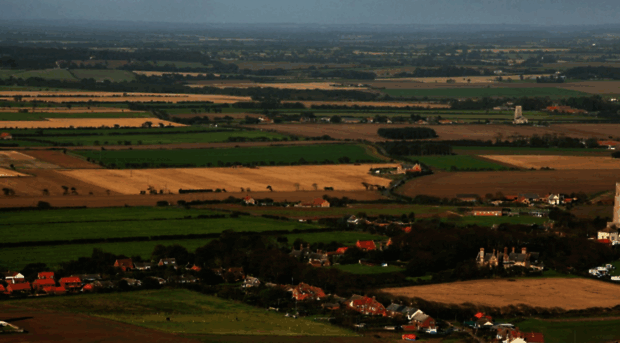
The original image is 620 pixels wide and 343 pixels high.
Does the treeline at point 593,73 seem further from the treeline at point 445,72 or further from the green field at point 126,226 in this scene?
the green field at point 126,226

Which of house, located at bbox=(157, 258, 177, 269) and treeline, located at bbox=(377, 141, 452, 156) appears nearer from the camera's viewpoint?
house, located at bbox=(157, 258, 177, 269)

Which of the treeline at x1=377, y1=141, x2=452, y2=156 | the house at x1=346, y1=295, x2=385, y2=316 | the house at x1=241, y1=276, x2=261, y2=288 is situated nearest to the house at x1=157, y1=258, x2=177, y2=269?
the house at x1=241, y1=276, x2=261, y2=288

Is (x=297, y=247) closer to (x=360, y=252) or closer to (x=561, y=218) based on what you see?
(x=360, y=252)

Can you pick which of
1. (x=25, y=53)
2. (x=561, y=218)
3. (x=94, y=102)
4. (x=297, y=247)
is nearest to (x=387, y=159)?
(x=561, y=218)

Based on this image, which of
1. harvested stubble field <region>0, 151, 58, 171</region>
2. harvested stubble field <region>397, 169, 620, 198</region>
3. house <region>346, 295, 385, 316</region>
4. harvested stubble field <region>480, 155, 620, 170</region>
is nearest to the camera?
house <region>346, 295, 385, 316</region>

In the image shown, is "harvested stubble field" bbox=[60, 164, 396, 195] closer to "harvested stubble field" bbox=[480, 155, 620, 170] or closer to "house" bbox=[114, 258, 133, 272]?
"harvested stubble field" bbox=[480, 155, 620, 170]

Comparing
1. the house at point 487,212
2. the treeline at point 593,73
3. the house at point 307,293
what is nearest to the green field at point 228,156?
the house at point 487,212

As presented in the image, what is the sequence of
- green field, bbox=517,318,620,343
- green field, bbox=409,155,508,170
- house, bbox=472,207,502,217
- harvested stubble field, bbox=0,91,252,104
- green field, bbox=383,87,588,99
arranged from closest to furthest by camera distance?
green field, bbox=517,318,620,343, house, bbox=472,207,502,217, green field, bbox=409,155,508,170, harvested stubble field, bbox=0,91,252,104, green field, bbox=383,87,588,99
